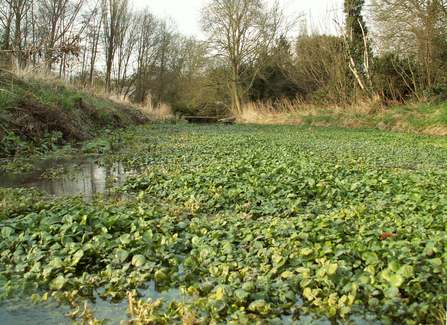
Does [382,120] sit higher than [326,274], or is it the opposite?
[382,120]

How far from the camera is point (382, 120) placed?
14180 mm

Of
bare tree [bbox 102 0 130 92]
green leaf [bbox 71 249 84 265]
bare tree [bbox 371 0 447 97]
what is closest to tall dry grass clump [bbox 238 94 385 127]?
bare tree [bbox 371 0 447 97]

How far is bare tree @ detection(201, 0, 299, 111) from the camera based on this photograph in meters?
23.6

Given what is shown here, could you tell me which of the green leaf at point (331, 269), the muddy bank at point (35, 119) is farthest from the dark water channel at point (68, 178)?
the green leaf at point (331, 269)

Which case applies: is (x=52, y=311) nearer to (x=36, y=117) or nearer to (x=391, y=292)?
(x=391, y=292)

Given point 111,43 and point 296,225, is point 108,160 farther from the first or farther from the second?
point 111,43

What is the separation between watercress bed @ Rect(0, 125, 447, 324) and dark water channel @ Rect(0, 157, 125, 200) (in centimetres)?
58

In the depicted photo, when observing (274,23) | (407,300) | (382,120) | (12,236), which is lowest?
(407,300)

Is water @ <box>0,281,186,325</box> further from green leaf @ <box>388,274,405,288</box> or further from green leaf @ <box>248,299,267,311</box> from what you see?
green leaf @ <box>388,274,405,288</box>

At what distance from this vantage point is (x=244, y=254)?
7.82 feet

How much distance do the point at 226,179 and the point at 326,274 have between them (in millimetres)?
2397

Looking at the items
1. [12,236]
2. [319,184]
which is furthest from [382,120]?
[12,236]

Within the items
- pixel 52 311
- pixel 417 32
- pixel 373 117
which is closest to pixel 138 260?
pixel 52 311

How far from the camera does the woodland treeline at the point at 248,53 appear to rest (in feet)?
48.1
